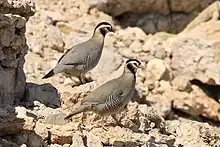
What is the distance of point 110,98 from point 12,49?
4.70 feet

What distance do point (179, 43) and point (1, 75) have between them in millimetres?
7545

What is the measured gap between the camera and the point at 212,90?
14953 millimetres

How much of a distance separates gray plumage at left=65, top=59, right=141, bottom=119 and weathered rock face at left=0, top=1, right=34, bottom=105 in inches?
35.4

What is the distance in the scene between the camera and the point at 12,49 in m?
8.57

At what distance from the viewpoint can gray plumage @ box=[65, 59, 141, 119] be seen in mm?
8523

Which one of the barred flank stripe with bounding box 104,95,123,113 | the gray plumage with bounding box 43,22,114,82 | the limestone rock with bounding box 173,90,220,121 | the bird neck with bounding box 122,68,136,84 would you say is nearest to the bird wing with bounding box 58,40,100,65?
the gray plumage with bounding box 43,22,114,82

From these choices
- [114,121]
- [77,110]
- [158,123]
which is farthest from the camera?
[158,123]

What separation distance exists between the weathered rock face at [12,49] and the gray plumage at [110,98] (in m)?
0.90

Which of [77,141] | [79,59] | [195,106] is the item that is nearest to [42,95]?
[79,59]

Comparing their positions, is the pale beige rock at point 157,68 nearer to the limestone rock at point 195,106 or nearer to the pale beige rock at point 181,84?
the pale beige rock at point 181,84

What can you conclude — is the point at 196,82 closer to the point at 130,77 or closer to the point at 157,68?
the point at 157,68

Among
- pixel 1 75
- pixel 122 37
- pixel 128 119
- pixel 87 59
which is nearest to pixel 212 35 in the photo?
pixel 122 37

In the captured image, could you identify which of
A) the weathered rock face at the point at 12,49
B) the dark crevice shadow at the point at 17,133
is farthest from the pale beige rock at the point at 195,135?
the dark crevice shadow at the point at 17,133

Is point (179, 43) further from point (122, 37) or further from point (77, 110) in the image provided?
point (77, 110)
